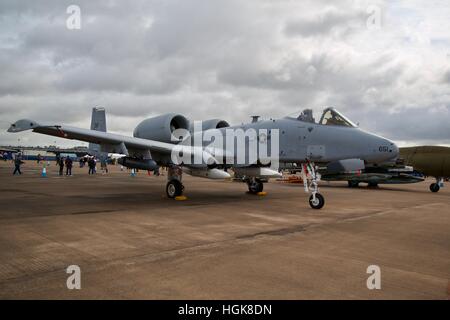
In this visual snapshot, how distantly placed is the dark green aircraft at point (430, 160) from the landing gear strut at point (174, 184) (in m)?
15.4

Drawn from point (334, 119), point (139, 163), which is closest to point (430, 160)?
point (334, 119)

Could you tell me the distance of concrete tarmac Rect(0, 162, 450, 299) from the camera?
337cm

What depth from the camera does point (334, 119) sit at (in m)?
10.3

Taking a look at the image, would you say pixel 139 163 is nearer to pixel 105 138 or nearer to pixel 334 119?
pixel 105 138

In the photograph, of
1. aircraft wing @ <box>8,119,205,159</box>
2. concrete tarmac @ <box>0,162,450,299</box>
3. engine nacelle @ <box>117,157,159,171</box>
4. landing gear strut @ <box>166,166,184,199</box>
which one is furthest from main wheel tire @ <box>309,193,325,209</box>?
engine nacelle @ <box>117,157,159,171</box>

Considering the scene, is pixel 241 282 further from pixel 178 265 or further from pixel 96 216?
pixel 96 216

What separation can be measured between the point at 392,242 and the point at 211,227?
329 centimetres

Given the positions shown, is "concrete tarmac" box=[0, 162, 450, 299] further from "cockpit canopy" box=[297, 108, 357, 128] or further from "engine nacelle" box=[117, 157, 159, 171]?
"cockpit canopy" box=[297, 108, 357, 128]

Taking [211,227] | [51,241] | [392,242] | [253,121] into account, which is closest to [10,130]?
[51,241]

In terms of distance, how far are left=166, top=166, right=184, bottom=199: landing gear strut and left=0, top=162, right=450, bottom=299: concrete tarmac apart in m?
3.24

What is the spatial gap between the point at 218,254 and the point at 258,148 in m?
7.36

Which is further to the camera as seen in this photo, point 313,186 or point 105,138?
point 105,138
